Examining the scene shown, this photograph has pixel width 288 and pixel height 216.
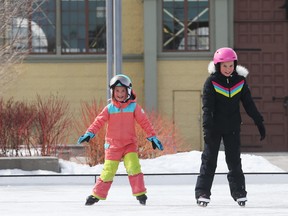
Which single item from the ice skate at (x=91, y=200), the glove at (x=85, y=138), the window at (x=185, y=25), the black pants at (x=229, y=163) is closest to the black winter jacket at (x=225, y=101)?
the black pants at (x=229, y=163)

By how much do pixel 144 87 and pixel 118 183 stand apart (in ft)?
34.3

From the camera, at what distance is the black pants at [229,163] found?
37.9 ft

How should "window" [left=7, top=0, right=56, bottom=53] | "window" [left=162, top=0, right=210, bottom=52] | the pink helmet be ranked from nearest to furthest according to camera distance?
1. the pink helmet
2. "window" [left=7, top=0, right=56, bottom=53]
3. "window" [left=162, top=0, right=210, bottom=52]

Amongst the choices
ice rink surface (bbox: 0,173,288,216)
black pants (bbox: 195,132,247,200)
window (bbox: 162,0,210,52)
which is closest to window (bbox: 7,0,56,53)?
window (bbox: 162,0,210,52)

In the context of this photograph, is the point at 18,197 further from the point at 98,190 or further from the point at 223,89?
the point at 223,89

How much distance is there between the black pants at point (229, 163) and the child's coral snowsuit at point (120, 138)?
75cm

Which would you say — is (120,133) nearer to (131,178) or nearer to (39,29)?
(131,178)

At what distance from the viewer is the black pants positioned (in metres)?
11.6

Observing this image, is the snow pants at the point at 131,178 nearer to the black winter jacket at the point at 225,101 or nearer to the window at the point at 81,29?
the black winter jacket at the point at 225,101

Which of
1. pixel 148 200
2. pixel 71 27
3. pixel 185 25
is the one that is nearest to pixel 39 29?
pixel 71 27

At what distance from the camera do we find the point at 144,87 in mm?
26109

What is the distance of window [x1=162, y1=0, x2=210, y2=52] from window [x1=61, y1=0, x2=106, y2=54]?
1780 mm

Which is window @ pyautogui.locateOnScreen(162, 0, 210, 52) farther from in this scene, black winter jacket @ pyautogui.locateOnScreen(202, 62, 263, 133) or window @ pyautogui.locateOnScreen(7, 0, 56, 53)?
black winter jacket @ pyautogui.locateOnScreen(202, 62, 263, 133)

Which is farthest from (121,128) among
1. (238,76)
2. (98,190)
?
(238,76)
